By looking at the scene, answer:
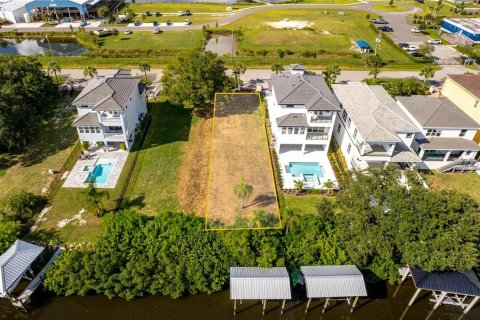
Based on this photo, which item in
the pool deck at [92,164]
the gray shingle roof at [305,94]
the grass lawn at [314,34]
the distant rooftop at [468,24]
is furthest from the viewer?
the distant rooftop at [468,24]

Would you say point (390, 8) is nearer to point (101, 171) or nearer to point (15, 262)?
point (101, 171)

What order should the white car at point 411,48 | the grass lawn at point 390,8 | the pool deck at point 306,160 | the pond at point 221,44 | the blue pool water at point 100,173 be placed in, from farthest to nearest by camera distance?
the grass lawn at point 390,8
the pond at point 221,44
the white car at point 411,48
the pool deck at point 306,160
the blue pool water at point 100,173

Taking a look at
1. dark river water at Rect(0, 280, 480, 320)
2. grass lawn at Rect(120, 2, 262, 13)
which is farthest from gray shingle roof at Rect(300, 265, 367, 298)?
grass lawn at Rect(120, 2, 262, 13)

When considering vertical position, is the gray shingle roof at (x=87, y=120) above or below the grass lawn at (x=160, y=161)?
above

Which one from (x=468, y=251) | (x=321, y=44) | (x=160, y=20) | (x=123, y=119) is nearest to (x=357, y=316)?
(x=468, y=251)

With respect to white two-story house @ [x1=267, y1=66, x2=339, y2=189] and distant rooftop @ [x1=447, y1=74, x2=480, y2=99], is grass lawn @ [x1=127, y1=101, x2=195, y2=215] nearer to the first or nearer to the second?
white two-story house @ [x1=267, y1=66, x2=339, y2=189]

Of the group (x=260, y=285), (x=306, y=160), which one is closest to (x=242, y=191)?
(x=260, y=285)

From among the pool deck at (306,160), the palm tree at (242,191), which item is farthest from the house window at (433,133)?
the palm tree at (242,191)

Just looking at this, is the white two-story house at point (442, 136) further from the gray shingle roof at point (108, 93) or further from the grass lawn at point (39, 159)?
the grass lawn at point (39, 159)
